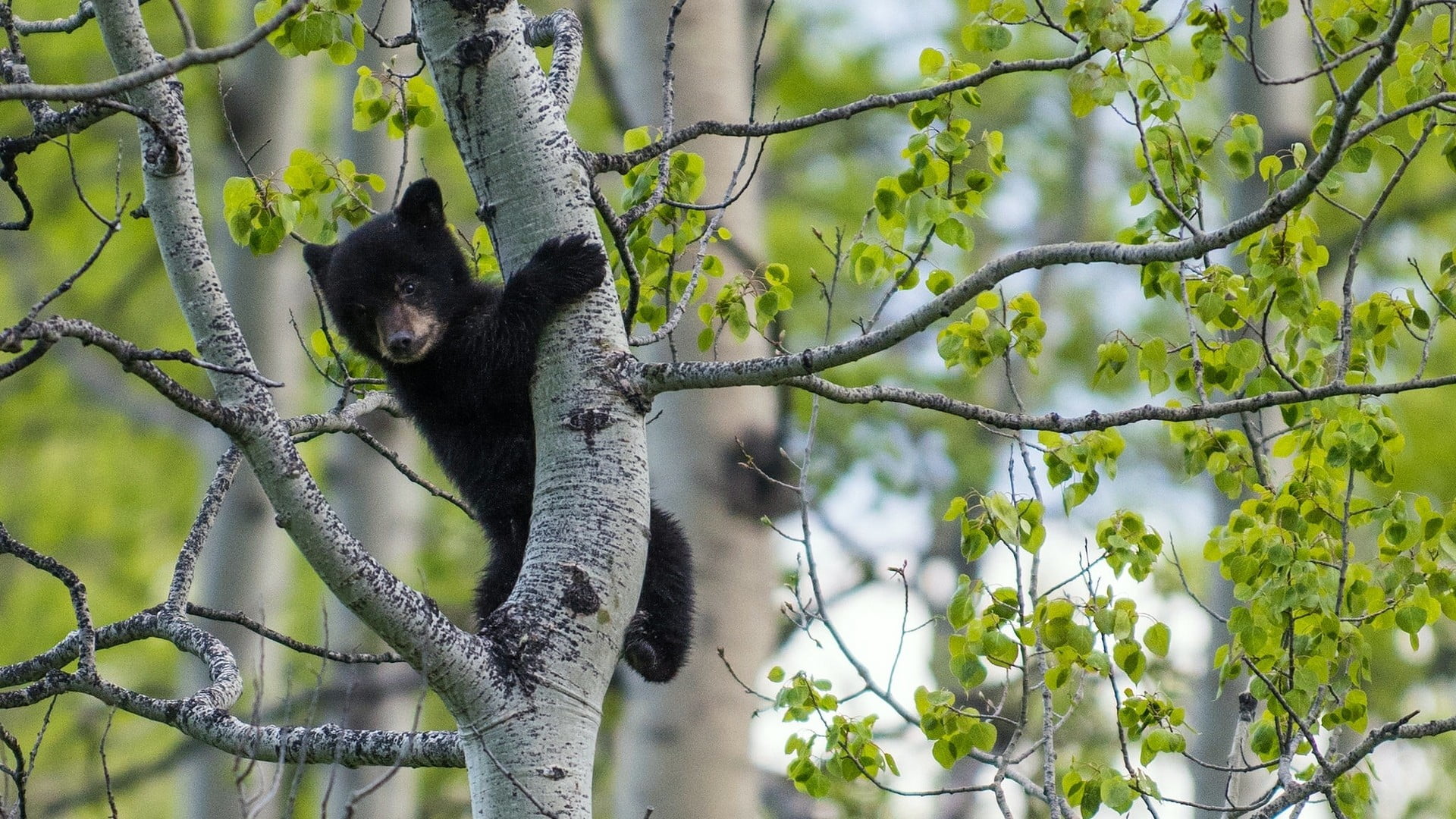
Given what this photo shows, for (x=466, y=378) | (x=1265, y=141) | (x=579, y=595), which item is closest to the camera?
(x=579, y=595)

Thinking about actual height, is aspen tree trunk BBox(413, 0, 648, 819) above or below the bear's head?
below

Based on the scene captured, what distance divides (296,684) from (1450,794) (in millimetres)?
10542

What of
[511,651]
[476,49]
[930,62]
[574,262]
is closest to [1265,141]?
[930,62]

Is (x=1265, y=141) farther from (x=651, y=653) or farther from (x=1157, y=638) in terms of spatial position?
(x=651, y=653)

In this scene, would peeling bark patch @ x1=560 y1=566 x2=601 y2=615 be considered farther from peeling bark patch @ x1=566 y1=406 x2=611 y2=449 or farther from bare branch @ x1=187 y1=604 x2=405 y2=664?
bare branch @ x1=187 y1=604 x2=405 y2=664

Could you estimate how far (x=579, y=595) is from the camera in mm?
2857

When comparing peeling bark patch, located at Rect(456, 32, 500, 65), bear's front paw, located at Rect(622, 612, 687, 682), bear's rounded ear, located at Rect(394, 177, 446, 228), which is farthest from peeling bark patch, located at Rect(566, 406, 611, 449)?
bear's rounded ear, located at Rect(394, 177, 446, 228)

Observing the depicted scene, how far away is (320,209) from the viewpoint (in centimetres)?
428

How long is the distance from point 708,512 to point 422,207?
1.89 m

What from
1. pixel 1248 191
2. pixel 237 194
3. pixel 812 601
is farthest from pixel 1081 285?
pixel 237 194

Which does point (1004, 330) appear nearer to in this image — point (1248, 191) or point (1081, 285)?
point (1248, 191)

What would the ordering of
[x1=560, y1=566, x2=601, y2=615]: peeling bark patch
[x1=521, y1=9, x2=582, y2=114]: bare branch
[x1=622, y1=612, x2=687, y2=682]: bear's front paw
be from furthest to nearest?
[x1=622, y1=612, x2=687, y2=682]: bear's front paw < [x1=521, y1=9, x2=582, y2=114]: bare branch < [x1=560, y1=566, x2=601, y2=615]: peeling bark patch

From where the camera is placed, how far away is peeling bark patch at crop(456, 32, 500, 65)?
3088mm

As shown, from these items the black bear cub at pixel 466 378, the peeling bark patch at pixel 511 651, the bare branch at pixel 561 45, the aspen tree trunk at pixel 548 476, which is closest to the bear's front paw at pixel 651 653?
the black bear cub at pixel 466 378
